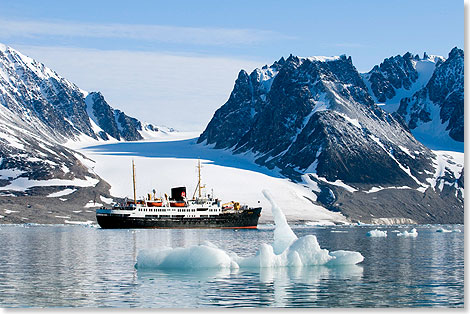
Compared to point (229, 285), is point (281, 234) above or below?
above

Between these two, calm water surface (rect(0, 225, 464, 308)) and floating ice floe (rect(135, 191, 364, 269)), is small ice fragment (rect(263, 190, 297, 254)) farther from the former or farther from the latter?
calm water surface (rect(0, 225, 464, 308))

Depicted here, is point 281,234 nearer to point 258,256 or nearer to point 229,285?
point 258,256

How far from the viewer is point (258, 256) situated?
73000 mm

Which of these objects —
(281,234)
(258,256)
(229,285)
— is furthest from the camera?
(281,234)

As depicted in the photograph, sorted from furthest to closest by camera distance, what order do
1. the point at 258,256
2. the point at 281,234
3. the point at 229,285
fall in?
the point at 281,234 < the point at 258,256 < the point at 229,285

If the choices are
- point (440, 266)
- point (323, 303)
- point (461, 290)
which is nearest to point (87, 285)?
point (323, 303)

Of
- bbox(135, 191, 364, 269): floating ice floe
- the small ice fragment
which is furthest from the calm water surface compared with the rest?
the small ice fragment

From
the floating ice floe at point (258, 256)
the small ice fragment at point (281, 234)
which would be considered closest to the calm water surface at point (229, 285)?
the floating ice floe at point (258, 256)

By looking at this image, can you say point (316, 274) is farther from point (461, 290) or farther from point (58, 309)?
point (58, 309)

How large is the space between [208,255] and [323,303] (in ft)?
60.9

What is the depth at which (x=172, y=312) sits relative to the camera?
166 ft

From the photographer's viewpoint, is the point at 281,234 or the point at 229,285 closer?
the point at 229,285

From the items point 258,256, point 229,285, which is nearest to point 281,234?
point 258,256

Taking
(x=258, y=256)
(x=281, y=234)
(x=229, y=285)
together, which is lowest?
(x=229, y=285)
